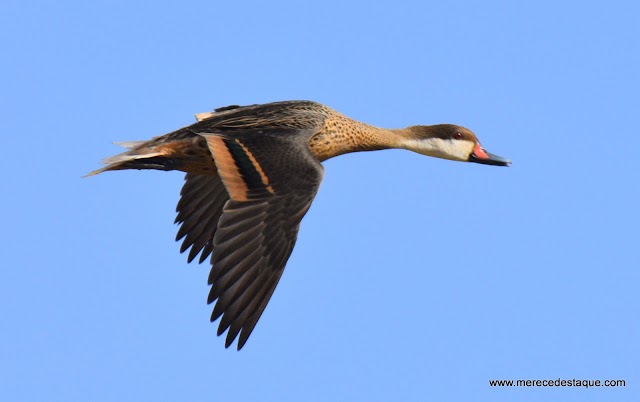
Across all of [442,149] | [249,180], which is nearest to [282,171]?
[249,180]

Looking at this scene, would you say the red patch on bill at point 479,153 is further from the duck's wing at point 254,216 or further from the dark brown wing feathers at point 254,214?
the duck's wing at point 254,216

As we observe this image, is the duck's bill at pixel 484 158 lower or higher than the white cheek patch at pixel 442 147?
lower

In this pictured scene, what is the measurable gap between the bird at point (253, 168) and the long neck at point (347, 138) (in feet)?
0.04

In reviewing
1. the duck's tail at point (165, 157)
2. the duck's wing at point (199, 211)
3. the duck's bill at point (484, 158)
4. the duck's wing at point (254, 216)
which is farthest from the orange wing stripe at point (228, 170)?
the duck's bill at point (484, 158)

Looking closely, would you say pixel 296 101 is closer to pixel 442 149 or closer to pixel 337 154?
pixel 337 154

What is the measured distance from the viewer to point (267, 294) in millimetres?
9336

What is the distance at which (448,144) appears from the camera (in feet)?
40.1

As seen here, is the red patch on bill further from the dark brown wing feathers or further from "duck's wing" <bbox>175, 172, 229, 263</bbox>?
"duck's wing" <bbox>175, 172, 229, 263</bbox>

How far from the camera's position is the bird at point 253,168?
30.3 ft

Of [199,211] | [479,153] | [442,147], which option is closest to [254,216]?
[199,211]

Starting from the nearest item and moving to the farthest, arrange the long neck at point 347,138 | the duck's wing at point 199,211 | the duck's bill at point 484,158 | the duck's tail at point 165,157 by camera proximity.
Result: the duck's tail at point 165,157 → the long neck at point 347,138 → the duck's wing at point 199,211 → the duck's bill at point 484,158

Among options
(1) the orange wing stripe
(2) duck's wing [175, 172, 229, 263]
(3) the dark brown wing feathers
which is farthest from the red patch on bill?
(1) the orange wing stripe

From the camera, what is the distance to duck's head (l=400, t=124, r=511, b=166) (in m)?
12.2

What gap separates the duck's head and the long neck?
0.15 metres
